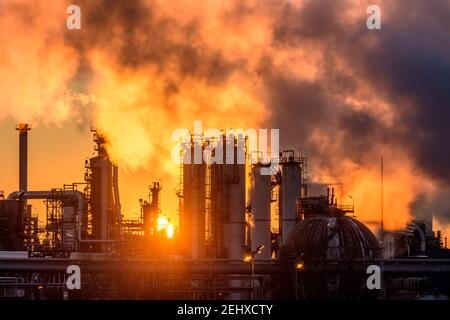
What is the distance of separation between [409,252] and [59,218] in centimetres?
2464

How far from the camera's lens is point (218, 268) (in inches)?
2398

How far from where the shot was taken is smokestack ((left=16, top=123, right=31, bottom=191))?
267ft

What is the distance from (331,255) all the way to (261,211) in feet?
47.9

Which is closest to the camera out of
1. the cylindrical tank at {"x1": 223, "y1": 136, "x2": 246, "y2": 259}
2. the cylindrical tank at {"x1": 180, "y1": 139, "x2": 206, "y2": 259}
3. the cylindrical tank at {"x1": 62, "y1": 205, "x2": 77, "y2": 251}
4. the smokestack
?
the cylindrical tank at {"x1": 62, "y1": 205, "x2": 77, "y2": 251}

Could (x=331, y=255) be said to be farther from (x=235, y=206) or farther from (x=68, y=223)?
(x=68, y=223)

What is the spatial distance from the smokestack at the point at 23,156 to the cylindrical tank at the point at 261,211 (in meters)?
16.9

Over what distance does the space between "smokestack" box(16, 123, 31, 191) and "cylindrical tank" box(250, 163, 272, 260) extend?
16878mm

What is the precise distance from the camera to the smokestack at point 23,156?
81312 millimetres

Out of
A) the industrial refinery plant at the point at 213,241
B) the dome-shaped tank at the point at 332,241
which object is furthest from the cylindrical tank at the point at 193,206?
the dome-shaped tank at the point at 332,241

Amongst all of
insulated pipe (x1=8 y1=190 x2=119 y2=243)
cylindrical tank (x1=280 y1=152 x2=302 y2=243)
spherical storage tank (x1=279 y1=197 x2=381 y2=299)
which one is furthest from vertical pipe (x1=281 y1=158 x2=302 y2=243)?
insulated pipe (x1=8 y1=190 x2=119 y2=243)

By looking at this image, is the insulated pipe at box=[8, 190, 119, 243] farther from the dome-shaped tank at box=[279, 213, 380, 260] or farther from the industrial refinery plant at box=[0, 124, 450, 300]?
the dome-shaped tank at box=[279, 213, 380, 260]

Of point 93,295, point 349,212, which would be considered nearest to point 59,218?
point 93,295
